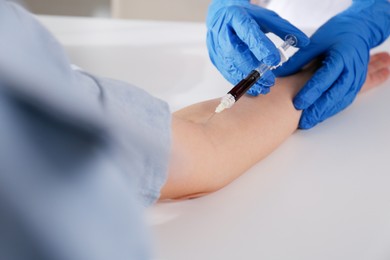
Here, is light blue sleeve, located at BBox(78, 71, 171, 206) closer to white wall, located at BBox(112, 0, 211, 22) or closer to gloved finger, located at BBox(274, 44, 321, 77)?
gloved finger, located at BBox(274, 44, 321, 77)

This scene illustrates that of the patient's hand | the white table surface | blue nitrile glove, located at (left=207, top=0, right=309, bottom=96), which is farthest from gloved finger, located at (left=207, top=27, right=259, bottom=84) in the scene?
the patient's hand

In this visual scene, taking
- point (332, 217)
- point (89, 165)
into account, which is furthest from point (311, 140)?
point (89, 165)

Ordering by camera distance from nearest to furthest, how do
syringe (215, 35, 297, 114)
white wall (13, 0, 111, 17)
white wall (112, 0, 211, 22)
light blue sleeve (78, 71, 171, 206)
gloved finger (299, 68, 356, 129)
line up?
light blue sleeve (78, 71, 171, 206) < syringe (215, 35, 297, 114) < gloved finger (299, 68, 356, 129) < white wall (112, 0, 211, 22) < white wall (13, 0, 111, 17)

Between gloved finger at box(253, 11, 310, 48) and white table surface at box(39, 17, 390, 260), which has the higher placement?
gloved finger at box(253, 11, 310, 48)

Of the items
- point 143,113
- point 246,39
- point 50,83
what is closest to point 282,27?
point 246,39

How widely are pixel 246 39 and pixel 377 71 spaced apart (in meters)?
0.33

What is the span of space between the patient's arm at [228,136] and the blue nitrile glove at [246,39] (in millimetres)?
41

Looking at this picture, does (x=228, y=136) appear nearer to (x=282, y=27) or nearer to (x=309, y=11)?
(x=282, y=27)

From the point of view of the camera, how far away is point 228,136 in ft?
2.15

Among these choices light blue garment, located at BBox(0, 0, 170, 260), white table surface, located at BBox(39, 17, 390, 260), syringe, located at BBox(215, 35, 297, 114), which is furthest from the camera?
syringe, located at BBox(215, 35, 297, 114)

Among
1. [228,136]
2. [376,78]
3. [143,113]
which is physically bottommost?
[376,78]

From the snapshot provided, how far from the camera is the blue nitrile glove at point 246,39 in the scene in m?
0.68

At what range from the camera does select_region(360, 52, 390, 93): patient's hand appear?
882 millimetres

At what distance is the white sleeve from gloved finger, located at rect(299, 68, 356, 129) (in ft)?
1.22
